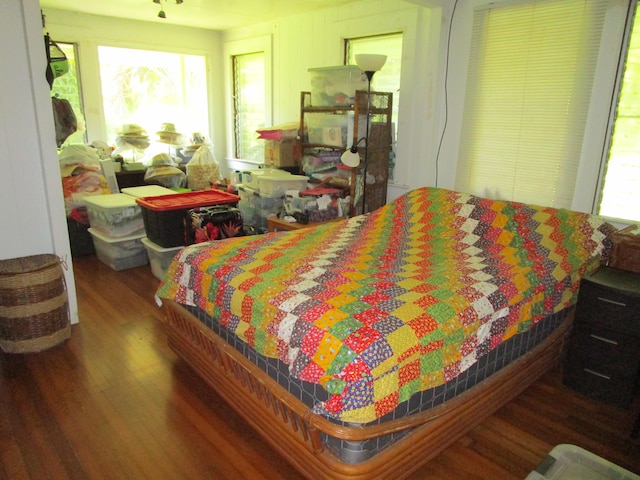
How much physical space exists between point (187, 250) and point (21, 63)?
57.2 inches

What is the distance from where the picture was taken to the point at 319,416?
61.2 inches

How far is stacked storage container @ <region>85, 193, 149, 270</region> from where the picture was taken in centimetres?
385

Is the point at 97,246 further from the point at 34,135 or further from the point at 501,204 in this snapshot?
the point at 501,204

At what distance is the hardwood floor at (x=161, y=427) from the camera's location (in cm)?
182

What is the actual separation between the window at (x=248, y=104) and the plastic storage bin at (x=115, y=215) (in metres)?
2.10

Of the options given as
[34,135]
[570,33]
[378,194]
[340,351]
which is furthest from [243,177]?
[340,351]

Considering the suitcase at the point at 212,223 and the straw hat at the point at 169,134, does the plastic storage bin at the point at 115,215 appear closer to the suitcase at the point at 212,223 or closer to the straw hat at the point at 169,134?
the suitcase at the point at 212,223

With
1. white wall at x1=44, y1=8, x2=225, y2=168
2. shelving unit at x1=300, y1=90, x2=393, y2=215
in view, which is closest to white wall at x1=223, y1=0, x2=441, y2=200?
shelving unit at x1=300, y1=90, x2=393, y2=215

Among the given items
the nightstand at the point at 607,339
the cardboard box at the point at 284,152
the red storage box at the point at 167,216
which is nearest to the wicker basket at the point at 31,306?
the red storage box at the point at 167,216

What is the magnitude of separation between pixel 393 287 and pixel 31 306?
6.83 ft

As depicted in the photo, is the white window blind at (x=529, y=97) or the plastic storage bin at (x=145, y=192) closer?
the white window blind at (x=529, y=97)

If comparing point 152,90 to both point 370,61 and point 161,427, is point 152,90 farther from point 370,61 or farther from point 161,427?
point 161,427

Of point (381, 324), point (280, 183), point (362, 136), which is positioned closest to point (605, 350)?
point (381, 324)

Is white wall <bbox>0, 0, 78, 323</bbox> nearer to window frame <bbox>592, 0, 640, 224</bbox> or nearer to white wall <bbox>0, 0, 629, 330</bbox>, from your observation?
white wall <bbox>0, 0, 629, 330</bbox>
